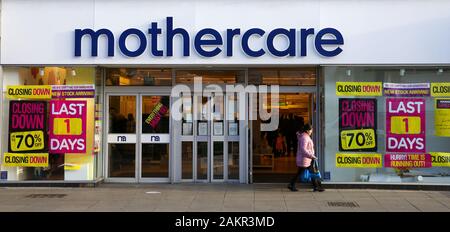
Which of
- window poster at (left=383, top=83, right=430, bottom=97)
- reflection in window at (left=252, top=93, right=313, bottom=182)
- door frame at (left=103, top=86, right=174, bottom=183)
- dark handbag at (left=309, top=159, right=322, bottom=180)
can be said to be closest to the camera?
dark handbag at (left=309, top=159, right=322, bottom=180)

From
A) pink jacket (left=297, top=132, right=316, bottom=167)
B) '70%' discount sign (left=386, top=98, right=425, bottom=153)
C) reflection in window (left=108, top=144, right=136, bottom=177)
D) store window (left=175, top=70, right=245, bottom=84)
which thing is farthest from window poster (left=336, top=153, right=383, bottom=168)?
reflection in window (left=108, top=144, right=136, bottom=177)

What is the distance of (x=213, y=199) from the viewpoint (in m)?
12.0

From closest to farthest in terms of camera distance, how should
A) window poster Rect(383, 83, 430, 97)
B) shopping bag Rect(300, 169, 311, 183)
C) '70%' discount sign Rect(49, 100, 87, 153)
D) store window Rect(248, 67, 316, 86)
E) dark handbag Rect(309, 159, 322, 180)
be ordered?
shopping bag Rect(300, 169, 311, 183) → dark handbag Rect(309, 159, 322, 180) → window poster Rect(383, 83, 430, 97) → '70%' discount sign Rect(49, 100, 87, 153) → store window Rect(248, 67, 316, 86)

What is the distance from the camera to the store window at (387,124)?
13258 mm

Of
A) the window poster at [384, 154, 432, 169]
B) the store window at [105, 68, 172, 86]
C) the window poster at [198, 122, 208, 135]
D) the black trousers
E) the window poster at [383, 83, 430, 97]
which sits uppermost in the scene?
the store window at [105, 68, 172, 86]

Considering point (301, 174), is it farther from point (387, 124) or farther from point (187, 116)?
point (187, 116)

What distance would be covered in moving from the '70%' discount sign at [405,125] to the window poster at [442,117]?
293 mm

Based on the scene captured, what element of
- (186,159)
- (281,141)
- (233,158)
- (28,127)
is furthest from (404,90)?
(28,127)

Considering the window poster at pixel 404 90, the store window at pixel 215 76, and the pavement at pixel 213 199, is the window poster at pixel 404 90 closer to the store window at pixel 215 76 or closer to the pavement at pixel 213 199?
the pavement at pixel 213 199

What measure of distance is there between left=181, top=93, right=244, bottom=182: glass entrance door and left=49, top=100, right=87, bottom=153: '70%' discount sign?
242cm

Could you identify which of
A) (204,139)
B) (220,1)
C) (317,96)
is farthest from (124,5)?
(317,96)

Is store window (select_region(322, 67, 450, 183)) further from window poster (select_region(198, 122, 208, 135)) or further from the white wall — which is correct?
window poster (select_region(198, 122, 208, 135))

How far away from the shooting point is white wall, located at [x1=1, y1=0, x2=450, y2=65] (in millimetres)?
13008
